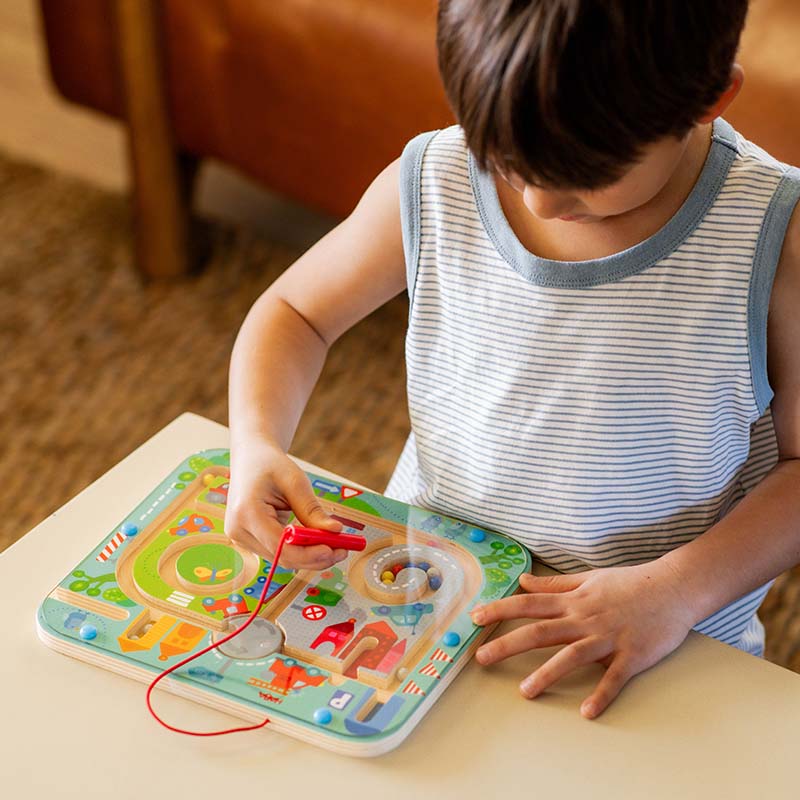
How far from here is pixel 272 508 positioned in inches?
27.6

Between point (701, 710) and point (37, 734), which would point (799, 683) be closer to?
point (701, 710)

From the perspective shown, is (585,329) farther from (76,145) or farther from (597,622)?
(76,145)

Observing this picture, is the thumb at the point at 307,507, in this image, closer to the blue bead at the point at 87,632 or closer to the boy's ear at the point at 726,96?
the blue bead at the point at 87,632

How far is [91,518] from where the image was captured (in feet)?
2.43

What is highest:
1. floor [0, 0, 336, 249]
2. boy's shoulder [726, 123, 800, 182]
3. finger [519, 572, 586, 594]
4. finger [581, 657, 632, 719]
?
boy's shoulder [726, 123, 800, 182]

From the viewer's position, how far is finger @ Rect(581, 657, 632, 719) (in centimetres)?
63

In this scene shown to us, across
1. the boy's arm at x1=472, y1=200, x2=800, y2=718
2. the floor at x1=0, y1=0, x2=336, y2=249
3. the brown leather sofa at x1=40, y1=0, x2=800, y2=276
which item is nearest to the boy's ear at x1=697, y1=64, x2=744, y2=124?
the boy's arm at x1=472, y1=200, x2=800, y2=718

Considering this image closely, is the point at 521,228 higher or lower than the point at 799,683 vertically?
higher

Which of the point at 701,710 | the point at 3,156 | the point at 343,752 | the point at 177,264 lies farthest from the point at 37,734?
the point at 3,156

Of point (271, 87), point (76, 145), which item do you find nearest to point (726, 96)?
point (271, 87)

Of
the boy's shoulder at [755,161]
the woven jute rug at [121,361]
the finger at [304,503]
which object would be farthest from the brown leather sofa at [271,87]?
the finger at [304,503]

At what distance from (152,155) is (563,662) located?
1.30 m

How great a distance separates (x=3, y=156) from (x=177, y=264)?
498mm

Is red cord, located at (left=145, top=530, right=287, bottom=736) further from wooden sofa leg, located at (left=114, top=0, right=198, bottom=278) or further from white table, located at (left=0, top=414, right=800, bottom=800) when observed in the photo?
wooden sofa leg, located at (left=114, top=0, right=198, bottom=278)
